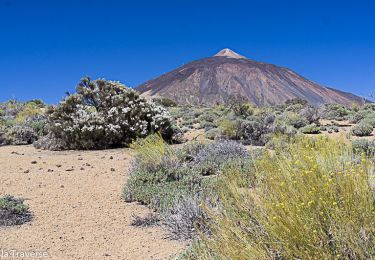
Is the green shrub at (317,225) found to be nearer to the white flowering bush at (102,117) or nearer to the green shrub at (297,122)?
the white flowering bush at (102,117)

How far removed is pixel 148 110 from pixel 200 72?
116274mm

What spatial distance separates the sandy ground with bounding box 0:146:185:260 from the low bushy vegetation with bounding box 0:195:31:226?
12 centimetres

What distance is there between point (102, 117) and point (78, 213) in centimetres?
595

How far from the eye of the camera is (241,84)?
113 metres

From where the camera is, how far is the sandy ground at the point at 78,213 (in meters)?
3.64

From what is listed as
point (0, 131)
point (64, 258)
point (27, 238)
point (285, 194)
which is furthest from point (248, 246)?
point (0, 131)

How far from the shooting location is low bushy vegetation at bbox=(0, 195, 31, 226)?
4.34 meters

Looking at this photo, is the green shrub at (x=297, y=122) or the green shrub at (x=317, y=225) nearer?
the green shrub at (x=317, y=225)

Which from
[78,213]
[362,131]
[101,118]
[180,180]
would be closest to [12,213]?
[78,213]

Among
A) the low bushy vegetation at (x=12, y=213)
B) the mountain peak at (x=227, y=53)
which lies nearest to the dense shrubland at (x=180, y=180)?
the low bushy vegetation at (x=12, y=213)

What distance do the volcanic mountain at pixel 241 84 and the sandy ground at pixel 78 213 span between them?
89.8 m

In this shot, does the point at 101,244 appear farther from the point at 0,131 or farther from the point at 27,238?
the point at 0,131

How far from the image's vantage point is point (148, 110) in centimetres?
1094

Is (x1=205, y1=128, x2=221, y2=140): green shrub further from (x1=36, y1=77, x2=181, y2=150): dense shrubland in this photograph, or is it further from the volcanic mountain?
the volcanic mountain
